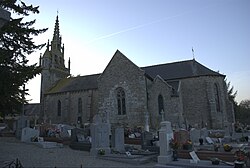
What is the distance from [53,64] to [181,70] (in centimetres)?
2319

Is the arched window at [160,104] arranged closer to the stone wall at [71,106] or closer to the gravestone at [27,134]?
the stone wall at [71,106]

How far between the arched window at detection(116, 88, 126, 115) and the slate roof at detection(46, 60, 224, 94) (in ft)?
12.8

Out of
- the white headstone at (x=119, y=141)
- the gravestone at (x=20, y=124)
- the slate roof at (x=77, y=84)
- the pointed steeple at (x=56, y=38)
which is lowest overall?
the white headstone at (x=119, y=141)

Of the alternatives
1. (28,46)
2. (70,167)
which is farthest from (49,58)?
(70,167)

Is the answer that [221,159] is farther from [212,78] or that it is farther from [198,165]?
[212,78]

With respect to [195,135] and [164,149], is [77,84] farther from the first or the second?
[164,149]

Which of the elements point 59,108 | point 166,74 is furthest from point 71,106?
point 166,74

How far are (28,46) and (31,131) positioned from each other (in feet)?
22.6

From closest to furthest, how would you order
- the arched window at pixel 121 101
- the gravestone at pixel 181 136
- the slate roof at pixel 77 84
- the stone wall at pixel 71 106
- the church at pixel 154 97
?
the gravestone at pixel 181 136 < the church at pixel 154 97 < the arched window at pixel 121 101 < the stone wall at pixel 71 106 < the slate roof at pixel 77 84

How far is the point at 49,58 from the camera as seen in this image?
130 feet

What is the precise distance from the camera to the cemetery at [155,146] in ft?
29.2

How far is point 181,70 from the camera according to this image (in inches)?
1132

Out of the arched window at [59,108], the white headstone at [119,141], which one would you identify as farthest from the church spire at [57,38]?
the white headstone at [119,141]

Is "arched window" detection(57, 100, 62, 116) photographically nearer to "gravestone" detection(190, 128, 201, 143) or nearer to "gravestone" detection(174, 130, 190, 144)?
"gravestone" detection(190, 128, 201, 143)
